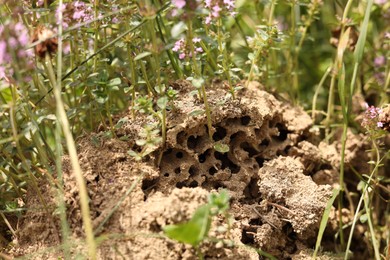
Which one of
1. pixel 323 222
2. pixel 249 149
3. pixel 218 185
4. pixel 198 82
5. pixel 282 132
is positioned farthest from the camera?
pixel 282 132

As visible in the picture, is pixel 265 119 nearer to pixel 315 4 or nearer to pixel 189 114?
pixel 189 114

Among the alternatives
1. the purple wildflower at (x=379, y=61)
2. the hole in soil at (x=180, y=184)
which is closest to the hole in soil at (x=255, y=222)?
the hole in soil at (x=180, y=184)

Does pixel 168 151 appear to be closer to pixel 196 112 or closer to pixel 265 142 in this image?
pixel 196 112

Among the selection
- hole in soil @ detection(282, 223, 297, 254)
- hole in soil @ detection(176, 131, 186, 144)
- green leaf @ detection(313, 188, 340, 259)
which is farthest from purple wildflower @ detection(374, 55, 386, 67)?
hole in soil @ detection(176, 131, 186, 144)

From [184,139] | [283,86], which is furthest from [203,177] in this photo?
[283,86]

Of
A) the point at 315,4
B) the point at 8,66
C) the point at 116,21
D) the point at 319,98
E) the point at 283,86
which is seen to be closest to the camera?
the point at 8,66

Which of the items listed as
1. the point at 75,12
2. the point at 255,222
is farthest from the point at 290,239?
the point at 75,12

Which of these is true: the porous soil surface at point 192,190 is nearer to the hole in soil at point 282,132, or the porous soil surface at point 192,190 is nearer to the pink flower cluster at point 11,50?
the hole in soil at point 282,132
